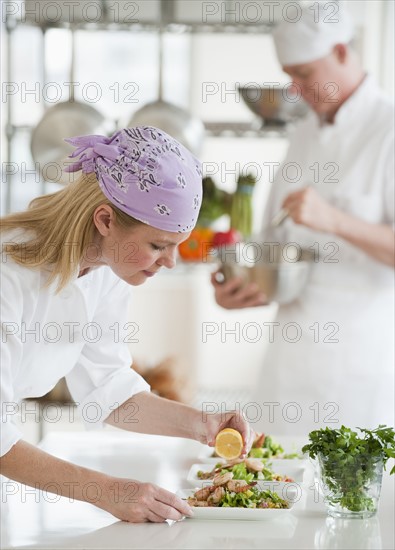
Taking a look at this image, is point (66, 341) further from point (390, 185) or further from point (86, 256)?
point (390, 185)

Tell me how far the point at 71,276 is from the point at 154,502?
41 centimetres

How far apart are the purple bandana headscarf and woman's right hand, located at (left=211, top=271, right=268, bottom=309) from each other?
40.4 inches

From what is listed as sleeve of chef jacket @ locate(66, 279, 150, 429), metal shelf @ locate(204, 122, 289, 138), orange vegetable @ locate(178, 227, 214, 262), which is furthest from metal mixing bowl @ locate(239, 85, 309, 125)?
sleeve of chef jacket @ locate(66, 279, 150, 429)

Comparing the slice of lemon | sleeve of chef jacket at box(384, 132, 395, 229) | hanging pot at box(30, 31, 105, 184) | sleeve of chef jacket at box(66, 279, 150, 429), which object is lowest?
the slice of lemon

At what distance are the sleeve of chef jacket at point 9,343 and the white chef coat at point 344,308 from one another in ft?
3.88

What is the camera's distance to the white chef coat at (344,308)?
2.62m

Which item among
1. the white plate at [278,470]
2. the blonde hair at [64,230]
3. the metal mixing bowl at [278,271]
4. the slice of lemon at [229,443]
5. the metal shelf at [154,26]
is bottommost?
the white plate at [278,470]

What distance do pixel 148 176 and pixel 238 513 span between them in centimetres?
58

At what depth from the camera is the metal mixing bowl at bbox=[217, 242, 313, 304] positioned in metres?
2.68

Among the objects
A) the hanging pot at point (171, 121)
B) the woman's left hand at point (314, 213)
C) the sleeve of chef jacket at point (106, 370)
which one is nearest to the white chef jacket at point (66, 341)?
the sleeve of chef jacket at point (106, 370)

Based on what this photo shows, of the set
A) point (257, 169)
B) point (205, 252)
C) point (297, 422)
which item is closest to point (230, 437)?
point (297, 422)

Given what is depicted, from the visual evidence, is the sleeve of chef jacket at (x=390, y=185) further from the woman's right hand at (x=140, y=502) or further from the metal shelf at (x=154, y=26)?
the woman's right hand at (x=140, y=502)

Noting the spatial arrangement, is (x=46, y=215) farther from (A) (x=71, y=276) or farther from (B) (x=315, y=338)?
(B) (x=315, y=338)

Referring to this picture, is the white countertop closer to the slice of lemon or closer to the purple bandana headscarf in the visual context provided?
the slice of lemon
